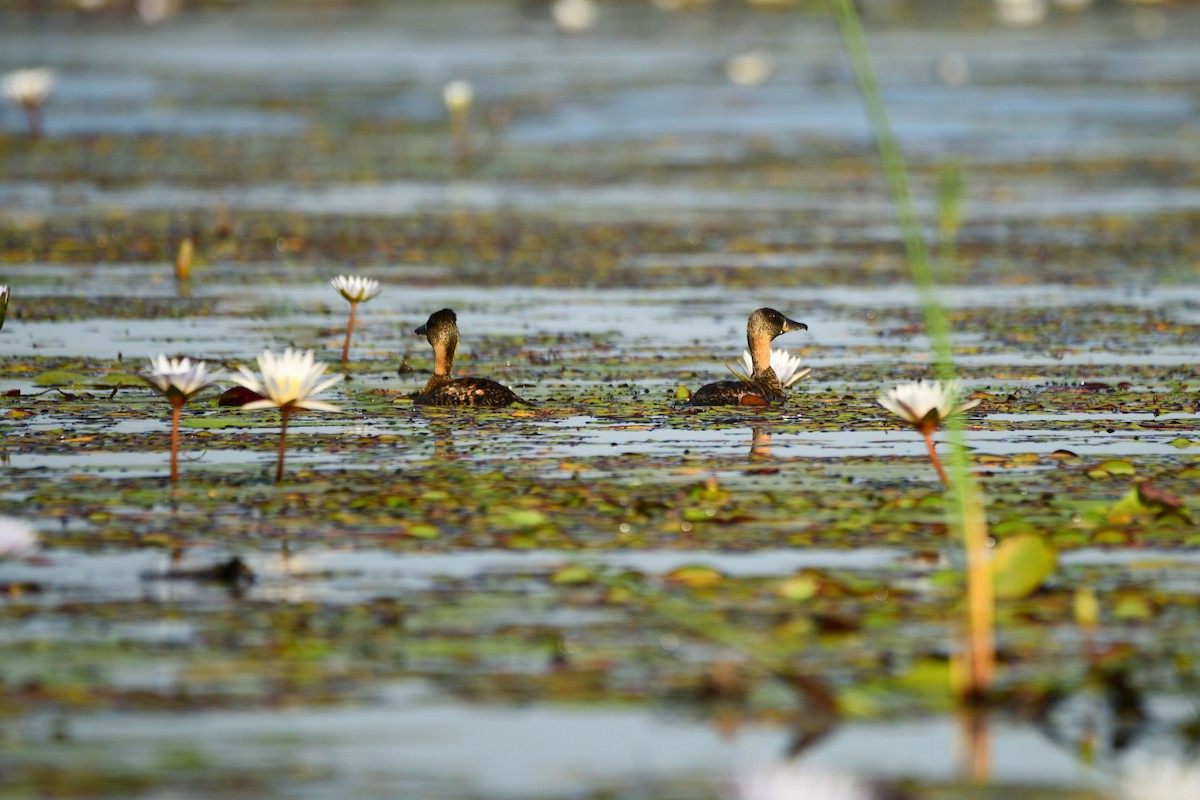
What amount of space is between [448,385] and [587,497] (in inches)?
85.9

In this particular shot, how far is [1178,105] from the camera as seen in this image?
31078 mm

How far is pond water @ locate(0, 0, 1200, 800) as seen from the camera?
5.04 meters

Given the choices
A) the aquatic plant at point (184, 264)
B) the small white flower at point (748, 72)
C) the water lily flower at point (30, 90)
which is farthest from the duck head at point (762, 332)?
the small white flower at point (748, 72)

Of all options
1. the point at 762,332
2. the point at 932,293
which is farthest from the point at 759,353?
the point at 932,293

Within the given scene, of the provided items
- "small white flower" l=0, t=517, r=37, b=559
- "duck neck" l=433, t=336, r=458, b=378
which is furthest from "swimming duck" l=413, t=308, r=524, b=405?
"small white flower" l=0, t=517, r=37, b=559

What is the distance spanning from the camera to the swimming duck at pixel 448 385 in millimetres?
9547

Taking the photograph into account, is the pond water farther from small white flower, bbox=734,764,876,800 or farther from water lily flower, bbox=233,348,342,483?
water lily flower, bbox=233,348,342,483

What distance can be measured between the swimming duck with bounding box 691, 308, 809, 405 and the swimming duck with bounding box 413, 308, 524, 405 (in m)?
0.81

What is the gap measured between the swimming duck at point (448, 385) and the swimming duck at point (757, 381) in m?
0.81

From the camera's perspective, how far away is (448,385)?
9.62 metres

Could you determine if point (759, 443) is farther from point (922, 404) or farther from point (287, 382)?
point (287, 382)

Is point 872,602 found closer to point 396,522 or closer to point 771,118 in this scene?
point 396,522

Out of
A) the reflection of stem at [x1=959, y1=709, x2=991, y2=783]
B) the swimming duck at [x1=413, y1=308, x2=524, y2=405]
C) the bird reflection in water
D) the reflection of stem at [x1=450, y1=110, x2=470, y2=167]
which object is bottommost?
the reflection of stem at [x1=959, y1=709, x2=991, y2=783]

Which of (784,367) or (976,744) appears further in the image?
(784,367)
